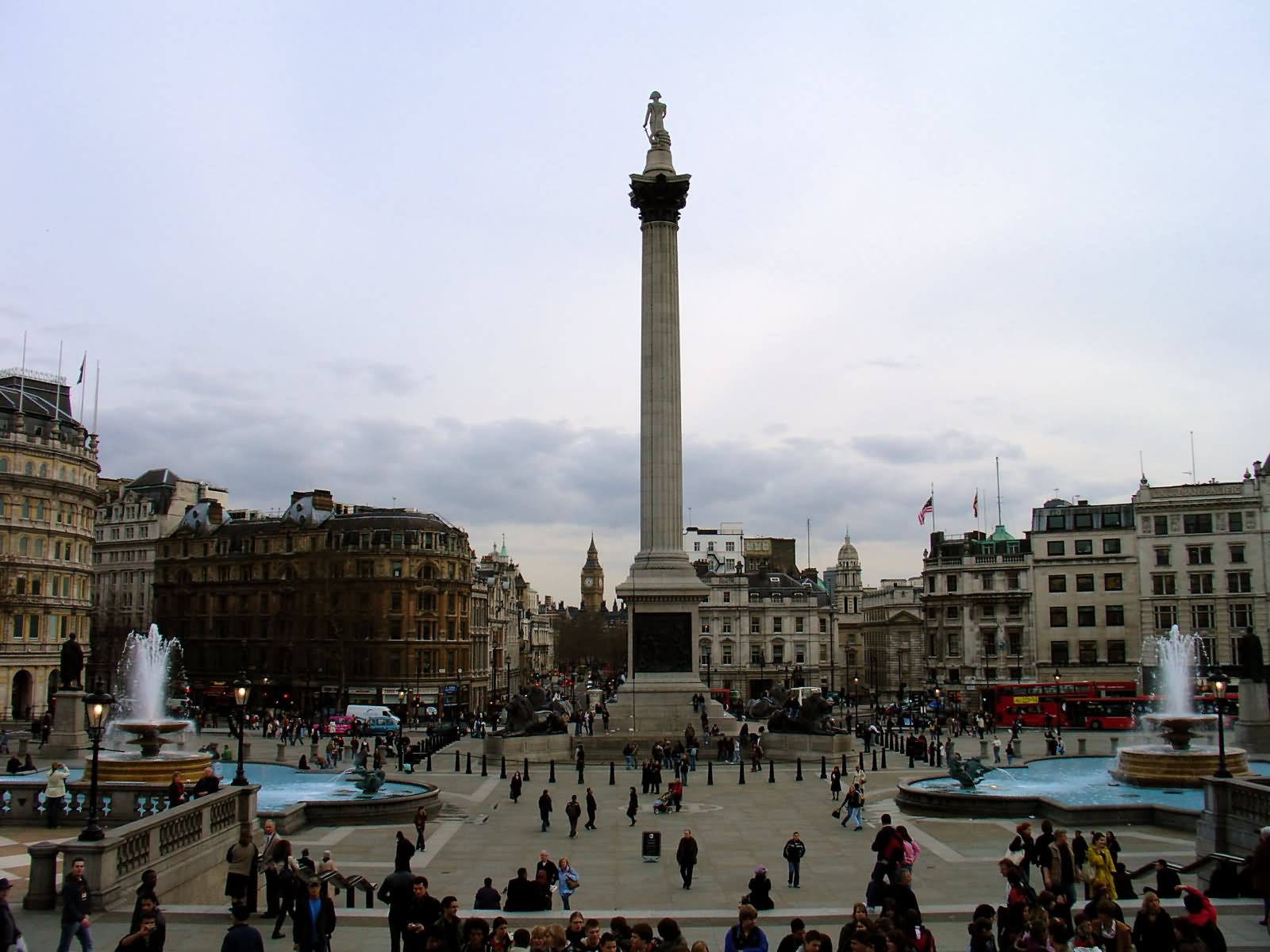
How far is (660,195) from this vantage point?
6175cm

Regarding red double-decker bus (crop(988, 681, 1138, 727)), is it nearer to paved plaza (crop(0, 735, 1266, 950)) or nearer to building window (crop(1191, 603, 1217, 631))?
building window (crop(1191, 603, 1217, 631))

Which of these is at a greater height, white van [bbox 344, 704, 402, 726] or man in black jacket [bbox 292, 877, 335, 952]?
man in black jacket [bbox 292, 877, 335, 952]

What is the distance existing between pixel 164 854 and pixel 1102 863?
52.1 feet

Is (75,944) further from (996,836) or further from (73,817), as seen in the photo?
(996,836)

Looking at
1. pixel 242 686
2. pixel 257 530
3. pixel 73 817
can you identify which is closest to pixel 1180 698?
pixel 242 686

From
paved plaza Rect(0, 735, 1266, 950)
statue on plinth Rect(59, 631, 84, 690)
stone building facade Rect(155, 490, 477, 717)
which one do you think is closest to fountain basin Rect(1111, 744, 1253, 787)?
paved plaza Rect(0, 735, 1266, 950)

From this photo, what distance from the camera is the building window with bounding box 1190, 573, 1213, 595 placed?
8250 cm

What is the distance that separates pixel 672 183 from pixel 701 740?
31418 mm

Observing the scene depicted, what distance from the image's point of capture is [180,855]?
64.0ft

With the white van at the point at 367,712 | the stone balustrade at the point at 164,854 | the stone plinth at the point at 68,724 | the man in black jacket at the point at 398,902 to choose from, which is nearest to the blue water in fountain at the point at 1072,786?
the man in black jacket at the point at 398,902

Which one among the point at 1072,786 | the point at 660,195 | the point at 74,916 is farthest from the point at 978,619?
the point at 74,916

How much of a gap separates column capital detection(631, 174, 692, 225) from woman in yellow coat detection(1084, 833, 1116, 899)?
48744 mm

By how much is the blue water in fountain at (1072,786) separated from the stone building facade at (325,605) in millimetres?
51182

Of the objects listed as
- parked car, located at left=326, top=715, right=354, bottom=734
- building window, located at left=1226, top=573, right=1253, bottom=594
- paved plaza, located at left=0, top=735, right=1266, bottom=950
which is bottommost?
parked car, located at left=326, top=715, right=354, bottom=734
